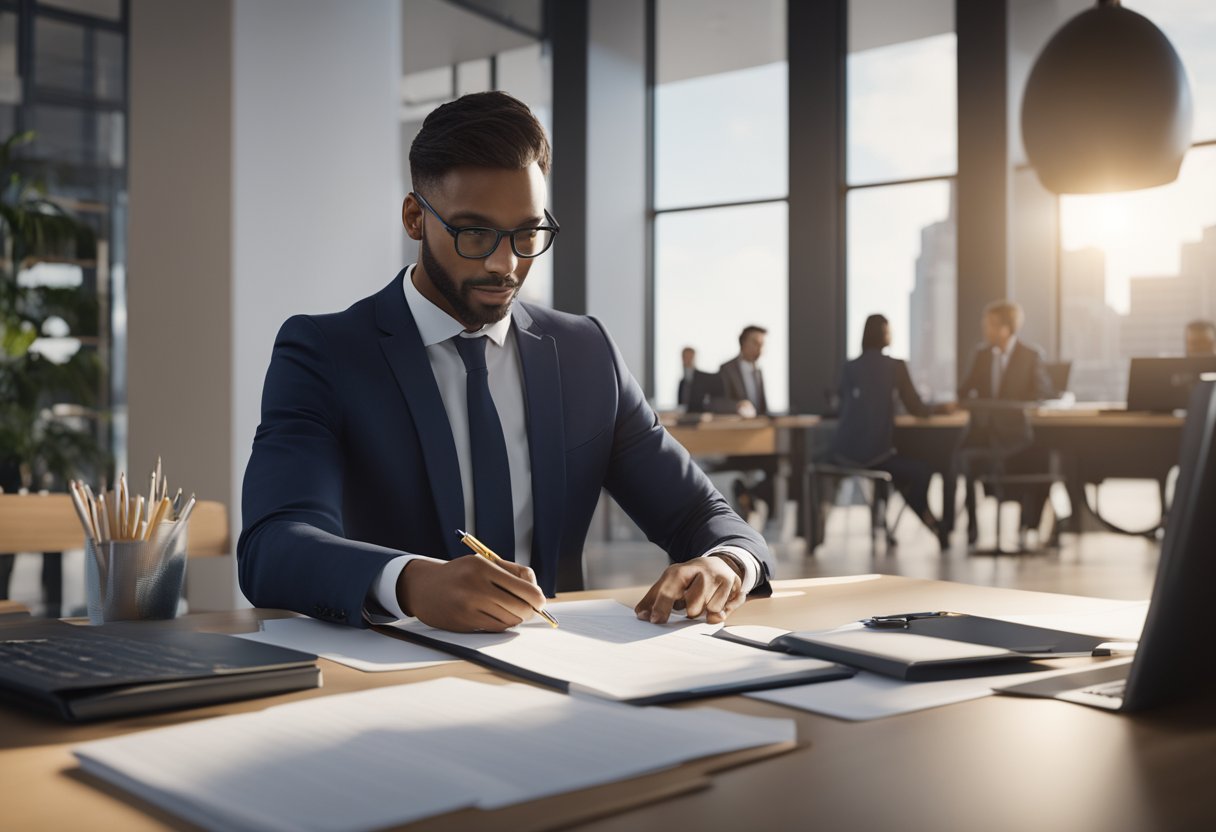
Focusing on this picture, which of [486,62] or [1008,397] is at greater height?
[486,62]

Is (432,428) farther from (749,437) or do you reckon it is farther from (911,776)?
(749,437)

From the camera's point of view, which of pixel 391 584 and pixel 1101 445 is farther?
pixel 1101 445

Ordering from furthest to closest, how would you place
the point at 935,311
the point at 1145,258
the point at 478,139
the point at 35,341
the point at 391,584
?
the point at 935,311 < the point at 1145,258 < the point at 35,341 < the point at 478,139 < the point at 391,584

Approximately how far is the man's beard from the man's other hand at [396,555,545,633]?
557 mm

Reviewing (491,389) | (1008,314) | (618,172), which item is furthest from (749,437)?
(491,389)

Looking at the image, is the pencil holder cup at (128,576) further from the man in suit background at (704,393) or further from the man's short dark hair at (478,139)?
the man in suit background at (704,393)

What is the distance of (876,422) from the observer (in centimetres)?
684

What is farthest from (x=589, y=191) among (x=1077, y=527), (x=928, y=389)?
(x=1077, y=527)

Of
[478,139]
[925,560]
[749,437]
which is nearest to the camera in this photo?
[478,139]

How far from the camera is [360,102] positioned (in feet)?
12.6

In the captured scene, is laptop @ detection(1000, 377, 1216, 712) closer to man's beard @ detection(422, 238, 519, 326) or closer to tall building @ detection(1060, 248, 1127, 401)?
man's beard @ detection(422, 238, 519, 326)

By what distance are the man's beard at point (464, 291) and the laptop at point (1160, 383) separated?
5505 millimetres

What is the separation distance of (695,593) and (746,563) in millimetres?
168

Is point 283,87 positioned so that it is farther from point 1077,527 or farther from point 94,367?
point 1077,527
